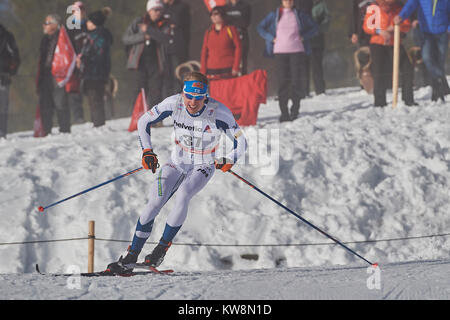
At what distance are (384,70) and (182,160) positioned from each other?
6344mm

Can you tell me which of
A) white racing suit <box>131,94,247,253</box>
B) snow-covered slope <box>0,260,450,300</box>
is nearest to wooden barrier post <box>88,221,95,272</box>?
snow-covered slope <box>0,260,450,300</box>

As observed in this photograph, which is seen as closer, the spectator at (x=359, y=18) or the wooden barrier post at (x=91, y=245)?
the wooden barrier post at (x=91, y=245)

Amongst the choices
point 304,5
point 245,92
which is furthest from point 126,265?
point 304,5

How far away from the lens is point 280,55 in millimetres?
11711

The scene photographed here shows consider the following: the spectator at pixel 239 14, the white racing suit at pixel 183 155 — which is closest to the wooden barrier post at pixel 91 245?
the white racing suit at pixel 183 155

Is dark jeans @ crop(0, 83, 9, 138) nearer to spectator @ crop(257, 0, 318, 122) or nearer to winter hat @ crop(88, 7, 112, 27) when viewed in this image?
winter hat @ crop(88, 7, 112, 27)

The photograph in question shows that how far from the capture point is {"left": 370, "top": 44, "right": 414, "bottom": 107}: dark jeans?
11977 millimetres

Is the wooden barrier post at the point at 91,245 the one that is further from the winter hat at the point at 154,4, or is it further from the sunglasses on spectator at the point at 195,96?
the winter hat at the point at 154,4

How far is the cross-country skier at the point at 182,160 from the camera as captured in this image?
6527 millimetres

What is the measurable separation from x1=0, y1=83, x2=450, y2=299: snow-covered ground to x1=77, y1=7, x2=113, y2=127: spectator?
1397mm

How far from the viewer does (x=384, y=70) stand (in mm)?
12164

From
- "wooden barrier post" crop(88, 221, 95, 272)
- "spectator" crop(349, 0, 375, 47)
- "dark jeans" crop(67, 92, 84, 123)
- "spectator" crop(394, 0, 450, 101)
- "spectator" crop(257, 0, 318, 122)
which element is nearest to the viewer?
"wooden barrier post" crop(88, 221, 95, 272)

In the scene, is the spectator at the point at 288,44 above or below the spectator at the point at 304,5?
below

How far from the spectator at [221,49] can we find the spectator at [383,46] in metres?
2.18
